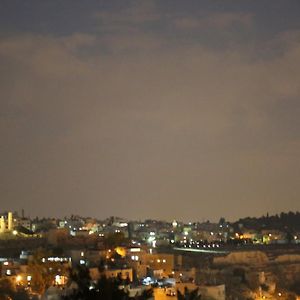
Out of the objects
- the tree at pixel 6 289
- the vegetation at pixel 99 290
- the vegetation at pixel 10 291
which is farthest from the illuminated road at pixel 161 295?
the vegetation at pixel 99 290

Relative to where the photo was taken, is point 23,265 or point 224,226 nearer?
point 23,265

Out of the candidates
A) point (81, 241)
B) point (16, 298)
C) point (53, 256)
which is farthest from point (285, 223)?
point (16, 298)

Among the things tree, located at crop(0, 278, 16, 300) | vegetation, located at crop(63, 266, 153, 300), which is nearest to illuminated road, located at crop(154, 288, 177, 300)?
tree, located at crop(0, 278, 16, 300)

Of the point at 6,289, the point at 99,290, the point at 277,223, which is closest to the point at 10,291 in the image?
the point at 6,289

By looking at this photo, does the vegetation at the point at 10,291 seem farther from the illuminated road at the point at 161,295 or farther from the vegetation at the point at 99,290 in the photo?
the vegetation at the point at 99,290

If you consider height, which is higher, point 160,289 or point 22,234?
point 22,234

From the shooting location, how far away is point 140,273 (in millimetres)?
19203

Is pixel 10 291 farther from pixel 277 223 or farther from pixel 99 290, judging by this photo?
pixel 277 223

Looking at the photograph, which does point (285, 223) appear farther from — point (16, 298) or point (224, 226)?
point (16, 298)

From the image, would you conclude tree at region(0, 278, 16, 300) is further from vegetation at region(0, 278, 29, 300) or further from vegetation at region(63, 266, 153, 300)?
vegetation at region(63, 266, 153, 300)

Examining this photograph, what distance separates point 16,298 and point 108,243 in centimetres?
752

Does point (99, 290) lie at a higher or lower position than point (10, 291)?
higher

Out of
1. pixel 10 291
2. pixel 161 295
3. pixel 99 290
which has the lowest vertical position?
pixel 161 295

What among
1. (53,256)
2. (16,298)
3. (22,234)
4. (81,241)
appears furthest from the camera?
(22,234)
